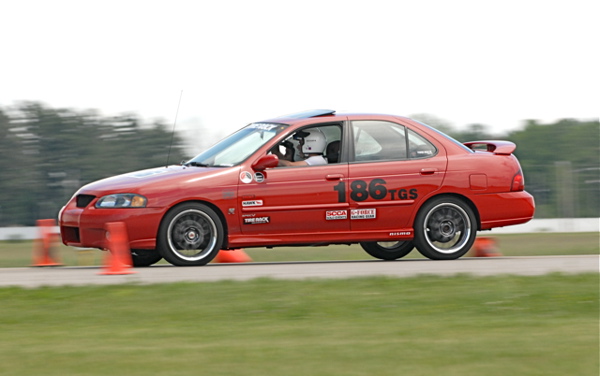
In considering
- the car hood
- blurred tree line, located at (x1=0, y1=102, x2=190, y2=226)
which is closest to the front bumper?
the car hood

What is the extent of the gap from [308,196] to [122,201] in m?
1.99

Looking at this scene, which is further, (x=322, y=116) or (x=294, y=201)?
(x=322, y=116)

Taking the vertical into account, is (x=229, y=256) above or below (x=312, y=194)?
below

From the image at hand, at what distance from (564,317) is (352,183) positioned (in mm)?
4216

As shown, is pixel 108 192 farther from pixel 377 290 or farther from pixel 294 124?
pixel 377 290

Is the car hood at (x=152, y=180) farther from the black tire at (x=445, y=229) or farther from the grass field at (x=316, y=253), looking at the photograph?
the grass field at (x=316, y=253)

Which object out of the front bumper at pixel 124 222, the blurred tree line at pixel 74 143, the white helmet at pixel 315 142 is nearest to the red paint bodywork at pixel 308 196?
the front bumper at pixel 124 222

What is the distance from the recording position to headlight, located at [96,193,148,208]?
10.7 metres

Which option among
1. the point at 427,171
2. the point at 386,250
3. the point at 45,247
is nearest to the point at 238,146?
the point at 427,171

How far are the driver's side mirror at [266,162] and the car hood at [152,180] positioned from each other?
0.31 metres

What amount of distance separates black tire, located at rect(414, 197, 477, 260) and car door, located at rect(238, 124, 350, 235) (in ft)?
3.07

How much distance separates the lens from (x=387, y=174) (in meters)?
11.4

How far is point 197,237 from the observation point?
10.9 meters

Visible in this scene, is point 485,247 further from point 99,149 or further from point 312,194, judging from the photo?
point 99,149
